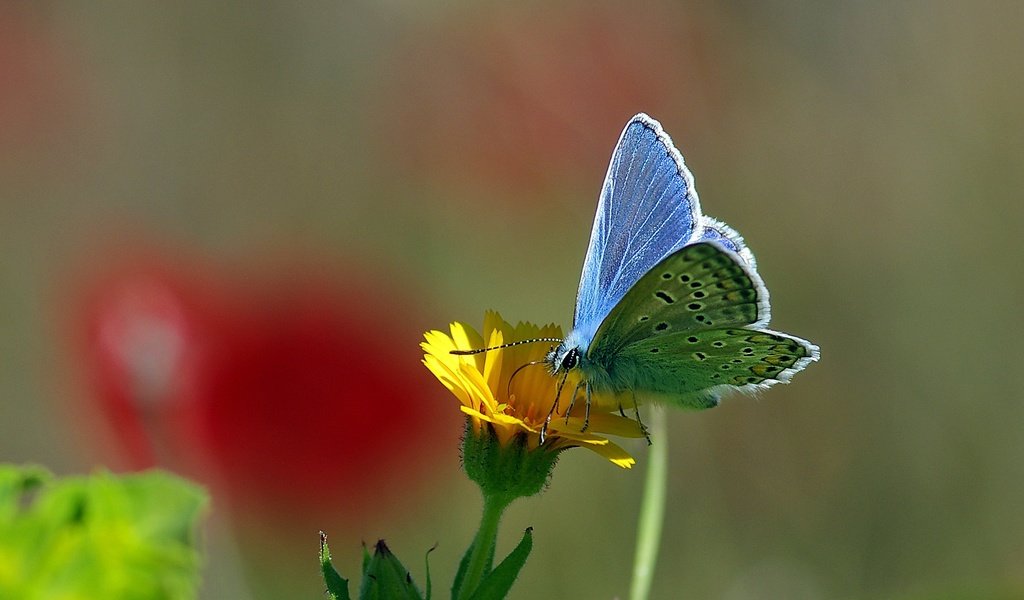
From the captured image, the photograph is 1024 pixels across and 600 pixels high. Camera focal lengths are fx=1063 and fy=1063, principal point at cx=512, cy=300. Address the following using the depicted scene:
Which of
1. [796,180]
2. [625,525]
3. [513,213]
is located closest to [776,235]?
[796,180]

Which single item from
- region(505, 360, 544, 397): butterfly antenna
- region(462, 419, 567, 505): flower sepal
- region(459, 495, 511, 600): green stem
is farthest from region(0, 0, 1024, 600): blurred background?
region(459, 495, 511, 600): green stem

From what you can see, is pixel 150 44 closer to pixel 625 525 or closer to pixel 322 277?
pixel 322 277

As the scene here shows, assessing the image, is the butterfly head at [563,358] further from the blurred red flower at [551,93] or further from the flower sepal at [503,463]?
the blurred red flower at [551,93]

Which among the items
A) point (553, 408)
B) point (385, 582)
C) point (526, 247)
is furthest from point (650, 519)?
point (526, 247)

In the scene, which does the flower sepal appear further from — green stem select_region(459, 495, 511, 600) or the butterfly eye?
the butterfly eye

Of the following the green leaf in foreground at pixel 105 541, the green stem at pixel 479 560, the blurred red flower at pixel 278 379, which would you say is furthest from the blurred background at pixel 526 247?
the green leaf in foreground at pixel 105 541
